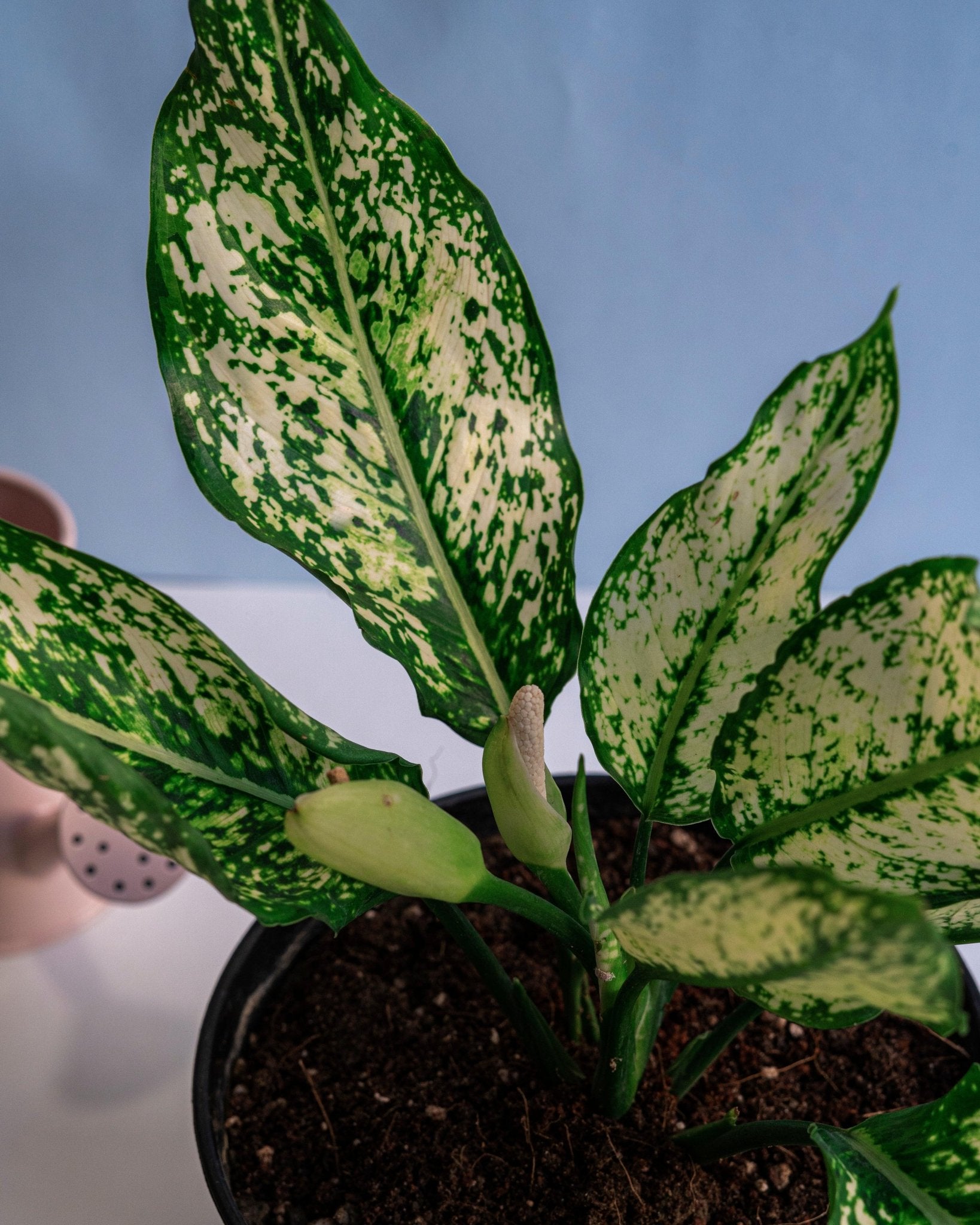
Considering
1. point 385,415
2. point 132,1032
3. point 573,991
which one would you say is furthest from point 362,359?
point 132,1032

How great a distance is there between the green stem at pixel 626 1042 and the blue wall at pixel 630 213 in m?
0.54

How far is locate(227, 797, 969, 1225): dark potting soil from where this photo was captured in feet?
1.09

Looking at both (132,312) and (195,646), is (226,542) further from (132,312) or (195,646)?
(195,646)

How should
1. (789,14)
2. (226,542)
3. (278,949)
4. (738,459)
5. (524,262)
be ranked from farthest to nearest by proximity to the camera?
(226,542)
(524,262)
(789,14)
(278,949)
(738,459)

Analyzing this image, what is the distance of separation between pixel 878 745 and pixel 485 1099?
0.68ft

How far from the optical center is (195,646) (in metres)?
0.28

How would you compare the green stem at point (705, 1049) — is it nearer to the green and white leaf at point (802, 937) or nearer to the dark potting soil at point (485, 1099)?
the dark potting soil at point (485, 1099)

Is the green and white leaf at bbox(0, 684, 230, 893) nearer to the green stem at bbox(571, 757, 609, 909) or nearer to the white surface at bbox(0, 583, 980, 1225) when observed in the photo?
the green stem at bbox(571, 757, 609, 909)

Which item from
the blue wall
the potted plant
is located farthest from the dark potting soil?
the blue wall

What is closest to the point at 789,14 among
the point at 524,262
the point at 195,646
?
the point at 524,262

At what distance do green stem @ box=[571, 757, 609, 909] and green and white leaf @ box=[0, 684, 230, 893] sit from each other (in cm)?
14

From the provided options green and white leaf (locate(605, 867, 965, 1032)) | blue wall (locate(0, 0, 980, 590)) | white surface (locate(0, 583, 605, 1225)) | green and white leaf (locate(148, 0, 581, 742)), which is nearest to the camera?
green and white leaf (locate(605, 867, 965, 1032))

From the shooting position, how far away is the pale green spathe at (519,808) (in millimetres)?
245

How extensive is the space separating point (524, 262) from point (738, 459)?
529 mm
